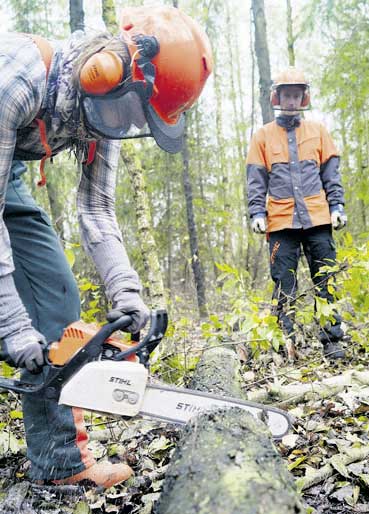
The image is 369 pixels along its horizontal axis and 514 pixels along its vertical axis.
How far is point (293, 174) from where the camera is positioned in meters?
3.91

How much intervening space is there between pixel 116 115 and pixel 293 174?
2.28m

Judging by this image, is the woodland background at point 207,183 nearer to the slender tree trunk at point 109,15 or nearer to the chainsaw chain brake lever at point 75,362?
the slender tree trunk at point 109,15

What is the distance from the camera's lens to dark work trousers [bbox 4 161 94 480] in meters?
2.14

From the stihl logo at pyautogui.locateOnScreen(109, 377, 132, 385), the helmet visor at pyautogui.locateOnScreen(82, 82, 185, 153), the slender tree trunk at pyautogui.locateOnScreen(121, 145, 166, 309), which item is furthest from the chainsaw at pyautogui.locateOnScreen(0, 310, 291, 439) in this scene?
the slender tree trunk at pyautogui.locateOnScreen(121, 145, 166, 309)

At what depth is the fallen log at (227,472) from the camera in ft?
3.51

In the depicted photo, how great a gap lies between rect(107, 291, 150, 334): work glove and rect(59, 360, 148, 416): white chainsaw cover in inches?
8.9

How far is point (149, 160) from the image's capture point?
33.6 ft

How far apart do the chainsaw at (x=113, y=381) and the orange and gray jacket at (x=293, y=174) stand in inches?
88.7

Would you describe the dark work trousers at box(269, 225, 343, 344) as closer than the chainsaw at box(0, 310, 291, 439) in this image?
No

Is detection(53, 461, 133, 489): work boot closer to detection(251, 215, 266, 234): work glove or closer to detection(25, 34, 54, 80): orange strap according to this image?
detection(25, 34, 54, 80): orange strap

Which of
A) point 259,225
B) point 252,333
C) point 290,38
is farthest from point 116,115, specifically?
point 290,38

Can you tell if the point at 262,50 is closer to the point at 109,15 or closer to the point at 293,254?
the point at 109,15

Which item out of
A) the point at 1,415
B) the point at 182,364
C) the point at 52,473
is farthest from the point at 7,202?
the point at 182,364

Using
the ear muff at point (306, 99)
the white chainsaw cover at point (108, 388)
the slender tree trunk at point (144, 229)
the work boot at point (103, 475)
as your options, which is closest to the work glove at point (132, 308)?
the white chainsaw cover at point (108, 388)
